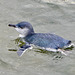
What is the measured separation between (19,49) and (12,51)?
20 cm

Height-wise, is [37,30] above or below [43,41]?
below

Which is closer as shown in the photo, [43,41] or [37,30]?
[43,41]

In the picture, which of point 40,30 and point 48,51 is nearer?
point 48,51

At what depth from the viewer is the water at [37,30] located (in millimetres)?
6305

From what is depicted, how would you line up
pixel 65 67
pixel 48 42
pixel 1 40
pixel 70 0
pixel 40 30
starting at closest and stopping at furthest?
1. pixel 65 67
2. pixel 48 42
3. pixel 1 40
4. pixel 40 30
5. pixel 70 0

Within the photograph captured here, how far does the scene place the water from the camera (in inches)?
248

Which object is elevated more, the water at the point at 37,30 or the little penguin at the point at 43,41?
the little penguin at the point at 43,41

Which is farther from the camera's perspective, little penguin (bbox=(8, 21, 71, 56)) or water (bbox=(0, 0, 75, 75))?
little penguin (bbox=(8, 21, 71, 56))

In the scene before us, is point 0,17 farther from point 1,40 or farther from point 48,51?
point 48,51

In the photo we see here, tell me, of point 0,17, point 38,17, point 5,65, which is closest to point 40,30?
point 38,17

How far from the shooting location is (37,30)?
8.31 m

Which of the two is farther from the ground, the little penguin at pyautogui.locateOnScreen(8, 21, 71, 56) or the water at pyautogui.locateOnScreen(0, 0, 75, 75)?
the little penguin at pyautogui.locateOnScreen(8, 21, 71, 56)

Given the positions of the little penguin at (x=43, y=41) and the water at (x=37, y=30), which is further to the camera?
the little penguin at (x=43, y=41)

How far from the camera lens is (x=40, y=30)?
8.28 m
